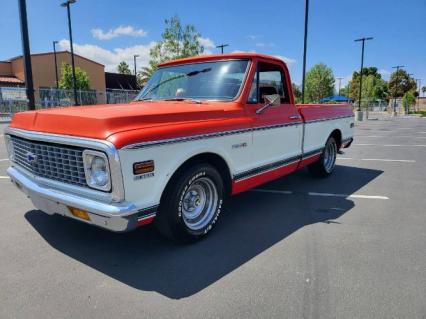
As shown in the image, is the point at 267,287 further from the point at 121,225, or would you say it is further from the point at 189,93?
the point at 189,93

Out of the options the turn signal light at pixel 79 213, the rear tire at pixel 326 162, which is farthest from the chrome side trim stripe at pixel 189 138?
the rear tire at pixel 326 162

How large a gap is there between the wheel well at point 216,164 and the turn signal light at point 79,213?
90 centimetres

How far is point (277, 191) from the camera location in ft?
18.9

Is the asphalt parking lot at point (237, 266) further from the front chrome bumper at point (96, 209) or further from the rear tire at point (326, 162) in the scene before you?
the rear tire at point (326, 162)

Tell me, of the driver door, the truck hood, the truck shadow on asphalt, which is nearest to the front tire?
the truck shadow on asphalt

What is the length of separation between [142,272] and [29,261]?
114 cm

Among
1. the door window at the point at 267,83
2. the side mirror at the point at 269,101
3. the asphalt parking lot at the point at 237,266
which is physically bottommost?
the asphalt parking lot at the point at 237,266

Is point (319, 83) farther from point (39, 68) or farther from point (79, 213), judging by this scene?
point (79, 213)

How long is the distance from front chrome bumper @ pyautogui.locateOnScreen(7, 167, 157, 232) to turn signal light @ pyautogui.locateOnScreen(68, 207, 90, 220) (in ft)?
0.12

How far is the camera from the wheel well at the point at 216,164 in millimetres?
3432

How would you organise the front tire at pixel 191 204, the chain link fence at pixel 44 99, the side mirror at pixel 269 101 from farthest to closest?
the chain link fence at pixel 44 99, the side mirror at pixel 269 101, the front tire at pixel 191 204

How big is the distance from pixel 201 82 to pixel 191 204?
1.62 m

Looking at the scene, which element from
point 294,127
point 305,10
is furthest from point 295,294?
point 305,10

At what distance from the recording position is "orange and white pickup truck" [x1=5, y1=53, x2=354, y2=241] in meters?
2.82
